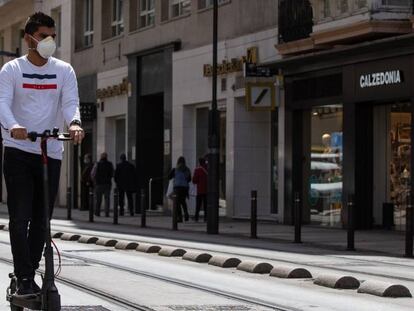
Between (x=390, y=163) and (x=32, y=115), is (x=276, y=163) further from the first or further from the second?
(x=32, y=115)

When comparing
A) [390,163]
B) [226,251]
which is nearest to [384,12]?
[390,163]

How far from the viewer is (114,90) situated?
3653cm

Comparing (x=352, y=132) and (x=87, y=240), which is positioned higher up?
(x=352, y=132)

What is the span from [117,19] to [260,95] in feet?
41.7

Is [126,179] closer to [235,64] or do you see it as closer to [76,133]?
[235,64]

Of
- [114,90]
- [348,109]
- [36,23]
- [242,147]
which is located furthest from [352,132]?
[36,23]

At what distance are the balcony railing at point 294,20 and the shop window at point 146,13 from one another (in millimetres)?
9354

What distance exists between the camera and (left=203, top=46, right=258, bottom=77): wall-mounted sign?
26.9 m

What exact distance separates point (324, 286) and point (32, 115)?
17.4 feet

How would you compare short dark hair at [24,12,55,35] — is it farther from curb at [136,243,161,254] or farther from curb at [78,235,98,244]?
curb at [78,235,98,244]

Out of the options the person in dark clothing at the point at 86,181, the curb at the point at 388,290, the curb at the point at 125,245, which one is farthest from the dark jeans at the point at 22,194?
the person in dark clothing at the point at 86,181

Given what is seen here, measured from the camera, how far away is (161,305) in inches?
360

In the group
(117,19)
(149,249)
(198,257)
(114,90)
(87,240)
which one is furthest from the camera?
(117,19)

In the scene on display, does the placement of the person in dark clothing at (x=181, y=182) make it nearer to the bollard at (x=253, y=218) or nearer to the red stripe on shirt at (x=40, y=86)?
the bollard at (x=253, y=218)
